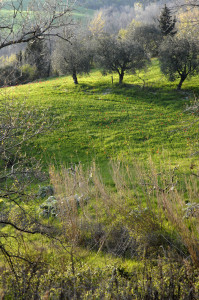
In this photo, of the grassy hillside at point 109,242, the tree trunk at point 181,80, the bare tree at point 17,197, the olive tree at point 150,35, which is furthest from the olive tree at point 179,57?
the bare tree at point 17,197

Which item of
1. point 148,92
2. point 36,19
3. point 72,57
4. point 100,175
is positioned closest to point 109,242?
point 100,175

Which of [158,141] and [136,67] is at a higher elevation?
[136,67]

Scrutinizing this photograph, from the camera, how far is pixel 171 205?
5.98 meters

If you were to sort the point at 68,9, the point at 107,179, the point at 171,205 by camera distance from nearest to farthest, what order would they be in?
the point at 171,205 → the point at 68,9 → the point at 107,179

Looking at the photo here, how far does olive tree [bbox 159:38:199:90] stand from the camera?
23.0 m

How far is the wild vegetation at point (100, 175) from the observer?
5320 mm

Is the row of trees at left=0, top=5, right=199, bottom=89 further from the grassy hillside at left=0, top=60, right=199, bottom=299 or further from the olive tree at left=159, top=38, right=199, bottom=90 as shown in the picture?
the grassy hillside at left=0, top=60, right=199, bottom=299

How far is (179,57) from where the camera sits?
23.6 m

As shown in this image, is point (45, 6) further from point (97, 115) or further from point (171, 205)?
point (97, 115)

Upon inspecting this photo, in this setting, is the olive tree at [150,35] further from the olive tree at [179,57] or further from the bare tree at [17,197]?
the bare tree at [17,197]

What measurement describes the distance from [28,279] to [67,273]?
84cm

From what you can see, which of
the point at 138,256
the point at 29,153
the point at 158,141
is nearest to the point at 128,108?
the point at 158,141

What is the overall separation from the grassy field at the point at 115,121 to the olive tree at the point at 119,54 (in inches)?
77.3

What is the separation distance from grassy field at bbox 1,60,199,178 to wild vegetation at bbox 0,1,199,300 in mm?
94
